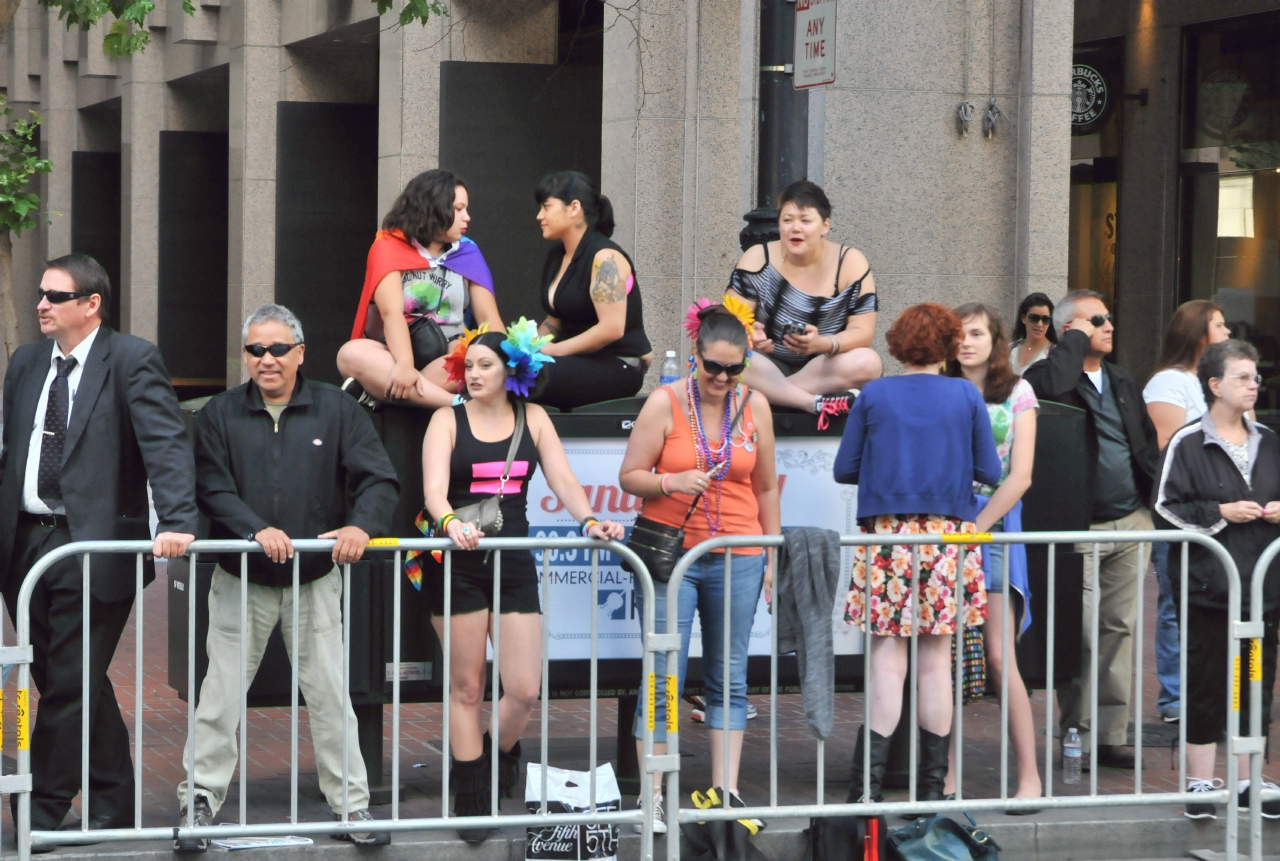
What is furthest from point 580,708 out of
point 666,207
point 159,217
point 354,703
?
point 159,217

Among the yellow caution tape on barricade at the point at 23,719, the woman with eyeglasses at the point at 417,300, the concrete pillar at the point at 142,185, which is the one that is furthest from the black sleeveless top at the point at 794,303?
the concrete pillar at the point at 142,185

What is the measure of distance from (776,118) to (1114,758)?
3237 millimetres

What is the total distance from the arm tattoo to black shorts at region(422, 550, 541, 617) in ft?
4.48

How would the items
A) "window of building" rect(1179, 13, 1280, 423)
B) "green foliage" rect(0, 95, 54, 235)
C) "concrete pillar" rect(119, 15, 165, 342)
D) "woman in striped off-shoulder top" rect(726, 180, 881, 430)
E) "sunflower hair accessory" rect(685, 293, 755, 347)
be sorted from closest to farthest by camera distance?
"sunflower hair accessory" rect(685, 293, 755, 347), "woman in striped off-shoulder top" rect(726, 180, 881, 430), "window of building" rect(1179, 13, 1280, 423), "green foliage" rect(0, 95, 54, 235), "concrete pillar" rect(119, 15, 165, 342)

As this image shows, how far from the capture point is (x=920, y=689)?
6.66m

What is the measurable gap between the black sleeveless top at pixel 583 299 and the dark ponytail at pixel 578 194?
64mm

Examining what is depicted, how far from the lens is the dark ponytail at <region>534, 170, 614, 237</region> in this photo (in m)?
7.31

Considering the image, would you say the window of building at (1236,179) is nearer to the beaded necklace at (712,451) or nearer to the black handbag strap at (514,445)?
the beaded necklace at (712,451)

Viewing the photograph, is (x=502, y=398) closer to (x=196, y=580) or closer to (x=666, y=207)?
(x=196, y=580)

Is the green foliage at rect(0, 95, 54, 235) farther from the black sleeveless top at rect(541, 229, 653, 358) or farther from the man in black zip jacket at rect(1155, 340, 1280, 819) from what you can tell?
the man in black zip jacket at rect(1155, 340, 1280, 819)

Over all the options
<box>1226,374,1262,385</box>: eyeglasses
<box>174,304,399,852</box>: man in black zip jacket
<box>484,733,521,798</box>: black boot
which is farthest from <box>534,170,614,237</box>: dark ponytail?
<box>1226,374,1262,385</box>: eyeglasses

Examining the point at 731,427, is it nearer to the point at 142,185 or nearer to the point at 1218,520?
the point at 1218,520

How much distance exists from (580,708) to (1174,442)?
348 cm

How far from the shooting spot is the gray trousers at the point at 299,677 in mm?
6215
